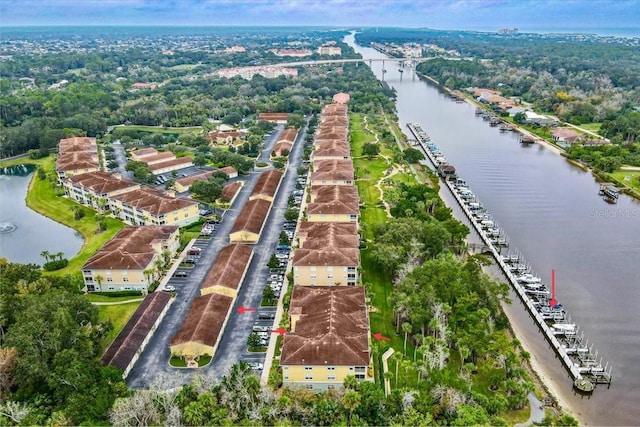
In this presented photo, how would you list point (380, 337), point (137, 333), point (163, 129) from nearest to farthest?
point (137, 333)
point (380, 337)
point (163, 129)

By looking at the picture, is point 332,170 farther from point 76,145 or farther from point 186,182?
point 76,145

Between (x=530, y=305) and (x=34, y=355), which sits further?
(x=530, y=305)

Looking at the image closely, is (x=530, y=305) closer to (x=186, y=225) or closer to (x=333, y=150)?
(x=186, y=225)

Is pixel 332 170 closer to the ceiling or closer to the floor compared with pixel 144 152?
closer to the ceiling

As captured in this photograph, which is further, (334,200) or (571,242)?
(334,200)

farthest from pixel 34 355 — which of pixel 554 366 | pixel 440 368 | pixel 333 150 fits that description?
pixel 333 150

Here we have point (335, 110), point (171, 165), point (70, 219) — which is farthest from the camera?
point (335, 110)

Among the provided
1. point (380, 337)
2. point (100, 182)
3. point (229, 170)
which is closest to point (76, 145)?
point (100, 182)

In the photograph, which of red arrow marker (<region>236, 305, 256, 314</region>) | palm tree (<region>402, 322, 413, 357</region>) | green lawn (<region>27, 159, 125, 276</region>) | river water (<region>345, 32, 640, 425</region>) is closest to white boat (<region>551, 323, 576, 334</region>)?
river water (<region>345, 32, 640, 425</region>)
